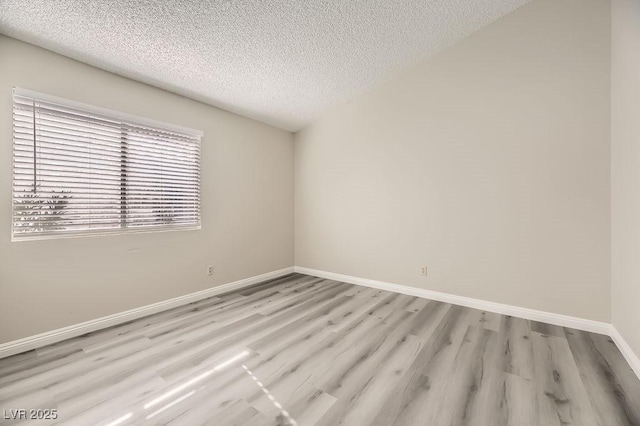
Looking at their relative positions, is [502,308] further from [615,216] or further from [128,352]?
[128,352]

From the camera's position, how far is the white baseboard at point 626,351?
1.74m

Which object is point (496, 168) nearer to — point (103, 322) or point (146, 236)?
point (146, 236)

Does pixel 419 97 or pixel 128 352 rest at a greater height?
pixel 419 97

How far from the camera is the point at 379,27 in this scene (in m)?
2.54

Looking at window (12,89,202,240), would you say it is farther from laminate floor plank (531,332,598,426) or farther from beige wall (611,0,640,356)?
beige wall (611,0,640,356)

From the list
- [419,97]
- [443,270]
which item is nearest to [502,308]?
[443,270]

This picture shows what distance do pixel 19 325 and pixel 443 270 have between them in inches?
158

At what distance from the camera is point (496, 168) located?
110 inches

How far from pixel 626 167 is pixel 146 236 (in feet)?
14.0

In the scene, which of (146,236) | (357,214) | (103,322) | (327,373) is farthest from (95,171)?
(357,214)

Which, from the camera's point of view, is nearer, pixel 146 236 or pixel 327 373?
pixel 327 373

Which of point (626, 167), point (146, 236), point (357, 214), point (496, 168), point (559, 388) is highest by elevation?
point (496, 168)

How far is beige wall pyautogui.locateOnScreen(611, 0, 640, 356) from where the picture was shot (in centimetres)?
176

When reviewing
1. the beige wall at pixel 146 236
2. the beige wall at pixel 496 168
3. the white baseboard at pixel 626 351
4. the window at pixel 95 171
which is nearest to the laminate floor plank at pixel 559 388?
the white baseboard at pixel 626 351
